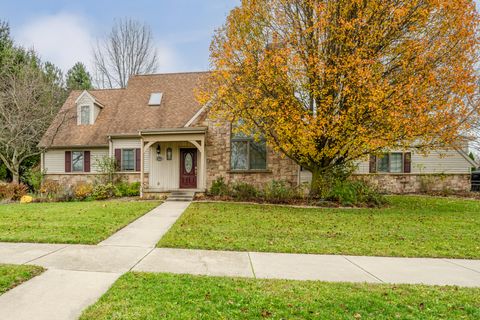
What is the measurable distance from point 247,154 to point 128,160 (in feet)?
23.0

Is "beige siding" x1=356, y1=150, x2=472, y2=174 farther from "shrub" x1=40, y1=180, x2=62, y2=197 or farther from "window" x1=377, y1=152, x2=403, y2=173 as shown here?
"shrub" x1=40, y1=180, x2=62, y2=197

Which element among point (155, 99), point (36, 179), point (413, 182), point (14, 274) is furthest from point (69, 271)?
point (413, 182)

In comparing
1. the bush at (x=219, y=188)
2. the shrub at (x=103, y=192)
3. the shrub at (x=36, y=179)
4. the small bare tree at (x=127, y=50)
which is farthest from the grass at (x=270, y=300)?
the small bare tree at (x=127, y=50)

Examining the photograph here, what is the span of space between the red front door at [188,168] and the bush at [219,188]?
5.17 ft

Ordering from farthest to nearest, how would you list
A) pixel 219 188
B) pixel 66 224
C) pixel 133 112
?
1. pixel 133 112
2. pixel 219 188
3. pixel 66 224

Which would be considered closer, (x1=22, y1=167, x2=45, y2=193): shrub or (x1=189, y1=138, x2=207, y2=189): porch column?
(x1=189, y1=138, x2=207, y2=189): porch column

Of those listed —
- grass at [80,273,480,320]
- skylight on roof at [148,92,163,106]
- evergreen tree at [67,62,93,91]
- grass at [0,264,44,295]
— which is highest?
evergreen tree at [67,62,93,91]

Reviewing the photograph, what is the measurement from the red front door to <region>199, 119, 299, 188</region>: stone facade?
1.00m

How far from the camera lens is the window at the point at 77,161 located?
16.0 metres

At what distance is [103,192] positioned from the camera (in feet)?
43.4

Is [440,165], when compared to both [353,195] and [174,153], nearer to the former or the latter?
[353,195]

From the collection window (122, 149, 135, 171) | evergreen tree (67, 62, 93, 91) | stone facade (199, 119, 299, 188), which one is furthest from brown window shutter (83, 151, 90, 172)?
evergreen tree (67, 62, 93, 91)

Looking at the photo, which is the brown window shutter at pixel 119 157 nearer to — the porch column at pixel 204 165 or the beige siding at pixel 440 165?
the porch column at pixel 204 165

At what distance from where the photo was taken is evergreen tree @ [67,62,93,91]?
2662 cm
